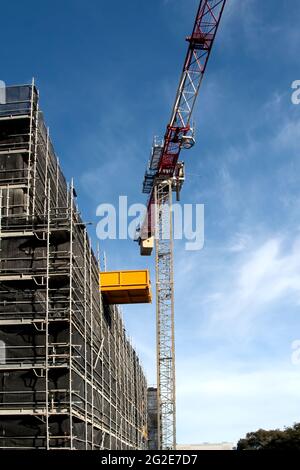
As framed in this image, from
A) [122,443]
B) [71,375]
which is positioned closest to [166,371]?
[122,443]

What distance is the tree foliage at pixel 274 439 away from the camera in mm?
60669

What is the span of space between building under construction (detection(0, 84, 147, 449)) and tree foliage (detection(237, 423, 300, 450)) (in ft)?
108

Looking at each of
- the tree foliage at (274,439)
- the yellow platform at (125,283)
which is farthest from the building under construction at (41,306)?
the tree foliage at (274,439)

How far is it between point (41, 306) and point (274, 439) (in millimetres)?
54082

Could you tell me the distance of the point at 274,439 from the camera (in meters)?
70.3

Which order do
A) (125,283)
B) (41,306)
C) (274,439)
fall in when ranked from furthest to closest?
(274,439) → (125,283) → (41,306)

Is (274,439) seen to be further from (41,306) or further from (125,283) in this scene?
(41,306)

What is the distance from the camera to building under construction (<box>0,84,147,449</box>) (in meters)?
23.4

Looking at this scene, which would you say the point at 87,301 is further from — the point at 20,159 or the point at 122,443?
the point at 122,443

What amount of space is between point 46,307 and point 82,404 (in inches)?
194

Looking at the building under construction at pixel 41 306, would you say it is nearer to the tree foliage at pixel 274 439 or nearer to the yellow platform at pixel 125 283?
the yellow platform at pixel 125 283

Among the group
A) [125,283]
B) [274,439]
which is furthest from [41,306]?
[274,439]

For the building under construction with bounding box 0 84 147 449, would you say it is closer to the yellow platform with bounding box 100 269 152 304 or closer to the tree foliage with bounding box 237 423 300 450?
the yellow platform with bounding box 100 269 152 304

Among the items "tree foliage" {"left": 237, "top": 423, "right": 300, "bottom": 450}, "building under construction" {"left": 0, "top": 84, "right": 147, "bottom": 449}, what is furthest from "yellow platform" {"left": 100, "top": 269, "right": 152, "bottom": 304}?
"tree foliage" {"left": 237, "top": 423, "right": 300, "bottom": 450}
